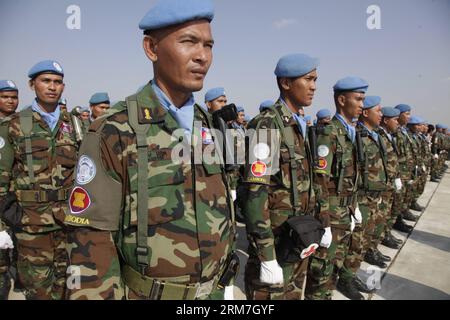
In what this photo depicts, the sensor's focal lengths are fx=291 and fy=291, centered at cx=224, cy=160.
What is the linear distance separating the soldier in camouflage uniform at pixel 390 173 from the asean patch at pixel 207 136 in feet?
13.5

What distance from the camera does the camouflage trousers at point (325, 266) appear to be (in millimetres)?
3014

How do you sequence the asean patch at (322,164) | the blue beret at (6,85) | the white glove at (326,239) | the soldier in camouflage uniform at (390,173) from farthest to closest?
the soldier in camouflage uniform at (390,173)
the blue beret at (6,85)
the asean patch at (322,164)
the white glove at (326,239)

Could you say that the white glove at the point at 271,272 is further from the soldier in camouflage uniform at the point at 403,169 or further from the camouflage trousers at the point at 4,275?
the soldier in camouflage uniform at the point at 403,169

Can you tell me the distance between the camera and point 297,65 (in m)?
2.61

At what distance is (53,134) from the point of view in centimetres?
316

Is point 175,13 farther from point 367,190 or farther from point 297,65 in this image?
point 367,190

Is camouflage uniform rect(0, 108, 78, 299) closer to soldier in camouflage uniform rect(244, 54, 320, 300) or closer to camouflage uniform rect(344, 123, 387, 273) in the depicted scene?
soldier in camouflage uniform rect(244, 54, 320, 300)

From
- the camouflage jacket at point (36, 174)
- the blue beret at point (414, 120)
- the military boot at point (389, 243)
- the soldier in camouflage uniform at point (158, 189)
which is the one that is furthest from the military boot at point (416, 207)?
the camouflage jacket at point (36, 174)

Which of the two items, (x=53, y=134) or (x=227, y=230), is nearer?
(x=227, y=230)
